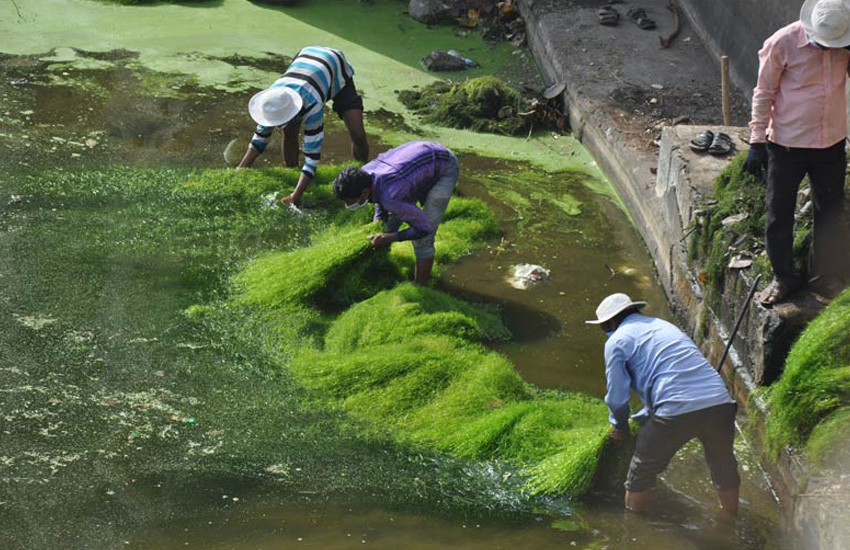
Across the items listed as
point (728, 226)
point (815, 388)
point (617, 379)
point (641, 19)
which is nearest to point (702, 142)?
point (728, 226)

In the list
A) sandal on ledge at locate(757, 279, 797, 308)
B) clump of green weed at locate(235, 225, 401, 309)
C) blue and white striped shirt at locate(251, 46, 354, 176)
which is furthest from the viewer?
blue and white striped shirt at locate(251, 46, 354, 176)

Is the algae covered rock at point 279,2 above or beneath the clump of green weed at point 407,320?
above

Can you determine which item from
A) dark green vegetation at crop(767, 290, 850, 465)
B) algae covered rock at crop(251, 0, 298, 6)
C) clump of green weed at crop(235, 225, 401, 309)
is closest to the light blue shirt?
dark green vegetation at crop(767, 290, 850, 465)

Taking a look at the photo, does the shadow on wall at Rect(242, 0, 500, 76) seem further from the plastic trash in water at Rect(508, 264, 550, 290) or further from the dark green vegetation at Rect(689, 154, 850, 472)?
the dark green vegetation at Rect(689, 154, 850, 472)

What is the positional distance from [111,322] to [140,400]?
0.97m

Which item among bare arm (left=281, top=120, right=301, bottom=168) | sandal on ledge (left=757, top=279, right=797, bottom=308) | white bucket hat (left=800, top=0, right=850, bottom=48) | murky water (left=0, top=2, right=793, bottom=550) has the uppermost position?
white bucket hat (left=800, top=0, right=850, bottom=48)

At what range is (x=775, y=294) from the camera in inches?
245

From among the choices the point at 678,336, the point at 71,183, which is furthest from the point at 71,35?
the point at 678,336

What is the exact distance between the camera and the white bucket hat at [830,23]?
565 cm

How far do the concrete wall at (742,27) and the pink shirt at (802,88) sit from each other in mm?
3667

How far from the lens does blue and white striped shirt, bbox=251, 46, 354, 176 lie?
8.40m

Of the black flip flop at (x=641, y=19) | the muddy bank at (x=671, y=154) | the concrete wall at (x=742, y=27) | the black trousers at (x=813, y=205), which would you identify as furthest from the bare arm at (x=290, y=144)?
the black flip flop at (x=641, y=19)

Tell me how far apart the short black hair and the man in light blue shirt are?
82.7 inches

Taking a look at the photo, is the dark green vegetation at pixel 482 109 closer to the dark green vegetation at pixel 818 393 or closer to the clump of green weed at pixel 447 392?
the clump of green weed at pixel 447 392
